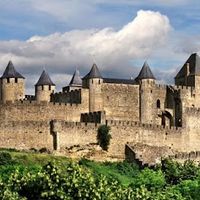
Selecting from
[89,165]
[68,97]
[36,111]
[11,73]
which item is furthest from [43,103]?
[89,165]

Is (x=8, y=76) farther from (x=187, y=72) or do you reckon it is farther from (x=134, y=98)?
(x=187, y=72)

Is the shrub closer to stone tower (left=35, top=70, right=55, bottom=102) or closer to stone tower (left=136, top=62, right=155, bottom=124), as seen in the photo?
stone tower (left=35, top=70, right=55, bottom=102)

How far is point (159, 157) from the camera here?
72.5m

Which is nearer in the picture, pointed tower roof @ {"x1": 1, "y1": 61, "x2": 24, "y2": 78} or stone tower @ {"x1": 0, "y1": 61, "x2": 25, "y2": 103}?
stone tower @ {"x1": 0, "y1": 61, "x2": 25, "y2": 103}

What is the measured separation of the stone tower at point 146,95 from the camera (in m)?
79.4

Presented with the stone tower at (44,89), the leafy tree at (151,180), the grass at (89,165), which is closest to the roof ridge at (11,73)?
the stone tower at (44,89)

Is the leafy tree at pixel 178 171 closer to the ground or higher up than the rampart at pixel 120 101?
closer to the ground

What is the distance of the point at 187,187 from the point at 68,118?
22.8m

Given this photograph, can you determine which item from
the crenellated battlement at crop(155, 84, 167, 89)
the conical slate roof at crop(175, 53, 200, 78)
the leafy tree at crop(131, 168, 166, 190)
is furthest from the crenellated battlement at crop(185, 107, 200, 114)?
the leafy tree at crop(131, 168, 166, 190)

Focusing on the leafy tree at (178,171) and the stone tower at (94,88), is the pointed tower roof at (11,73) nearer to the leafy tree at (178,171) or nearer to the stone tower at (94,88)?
the stone tower at (94,88)

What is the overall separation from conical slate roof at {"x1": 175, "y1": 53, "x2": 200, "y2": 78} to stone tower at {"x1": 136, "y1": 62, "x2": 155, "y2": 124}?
18.0 ft

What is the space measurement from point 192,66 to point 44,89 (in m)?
16.4

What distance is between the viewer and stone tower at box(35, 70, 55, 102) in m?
79.1

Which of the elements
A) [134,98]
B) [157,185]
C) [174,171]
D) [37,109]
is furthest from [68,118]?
[157,185]
